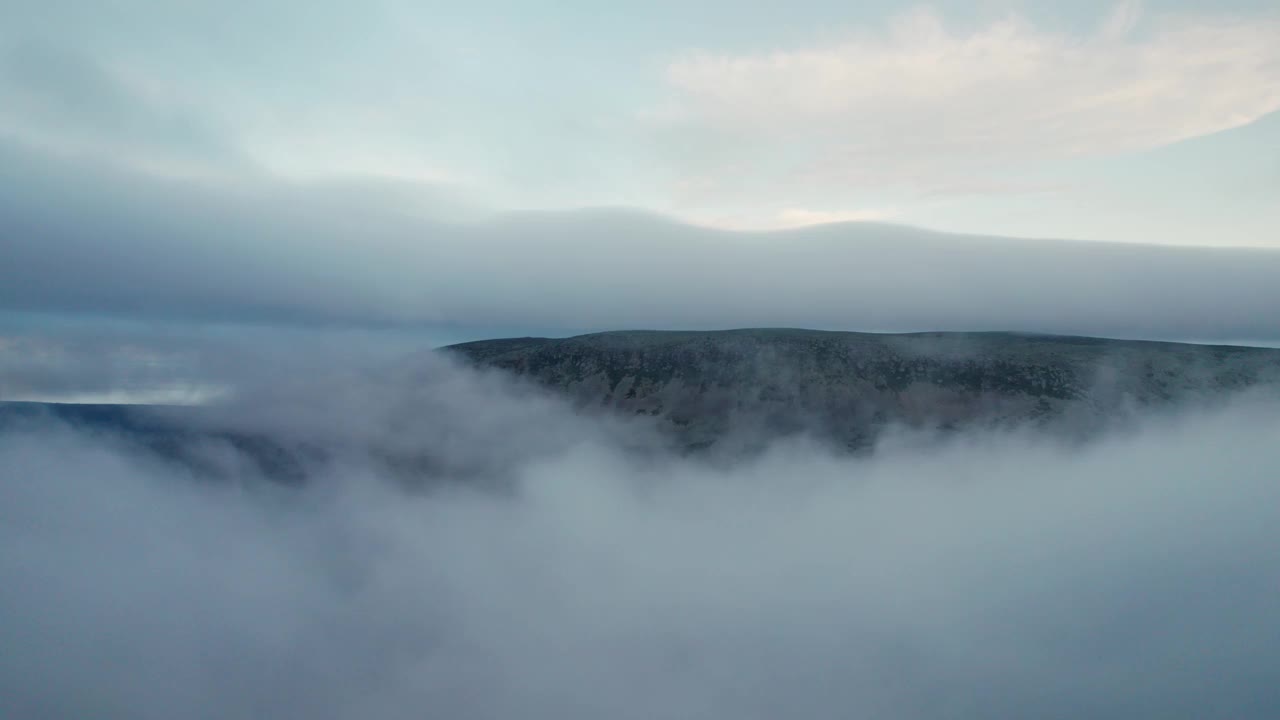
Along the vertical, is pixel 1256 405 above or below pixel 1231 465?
above

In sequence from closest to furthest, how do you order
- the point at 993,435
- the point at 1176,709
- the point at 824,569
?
the point at 1176,709 < the point at 993,435 < the point at 824,569

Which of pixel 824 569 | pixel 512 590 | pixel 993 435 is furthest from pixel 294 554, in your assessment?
pixel 993 435

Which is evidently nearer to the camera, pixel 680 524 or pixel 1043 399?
pixel 1043 399

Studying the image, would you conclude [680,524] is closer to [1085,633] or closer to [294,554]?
[1085,633]

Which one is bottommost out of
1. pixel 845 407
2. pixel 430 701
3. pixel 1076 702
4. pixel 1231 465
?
pixel 430 701

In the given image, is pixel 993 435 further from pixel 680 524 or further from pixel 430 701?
pixel 430 701

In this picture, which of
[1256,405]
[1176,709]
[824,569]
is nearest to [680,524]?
[824,569]

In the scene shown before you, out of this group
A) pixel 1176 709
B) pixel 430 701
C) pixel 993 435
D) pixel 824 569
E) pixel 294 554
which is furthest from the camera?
pixel 294 554
